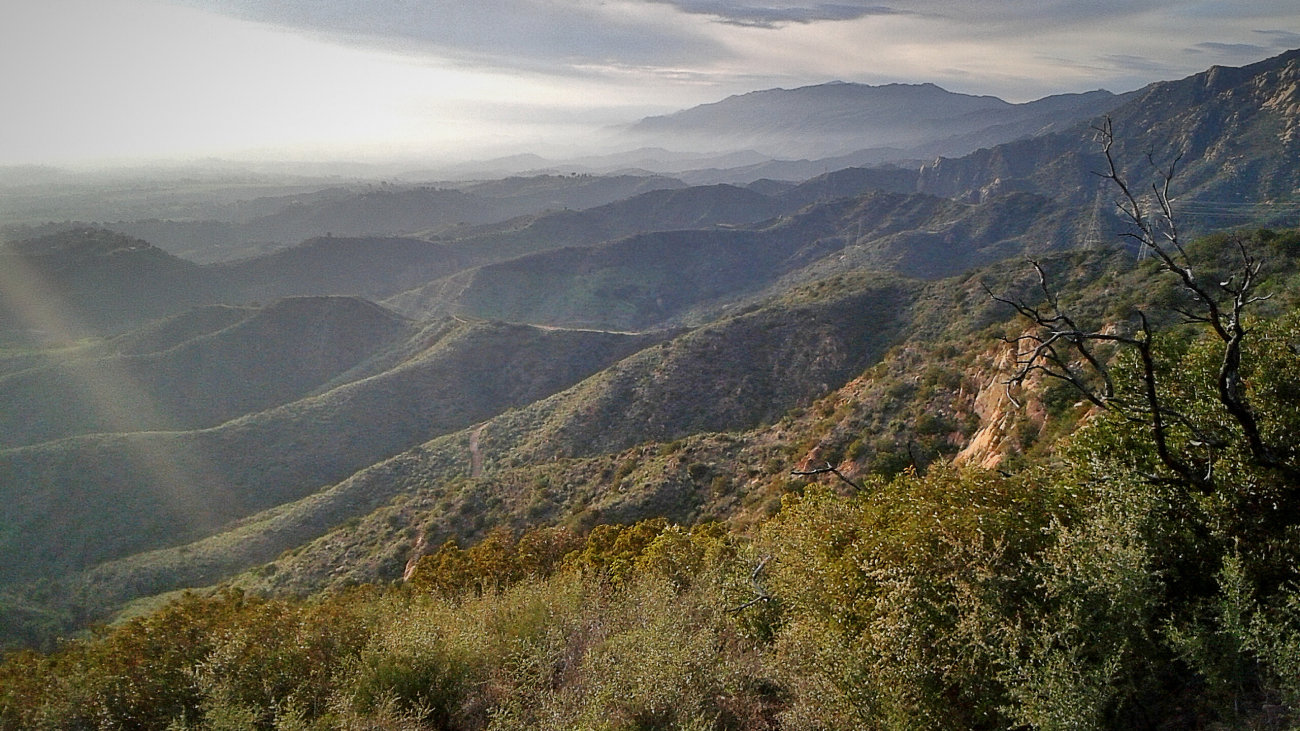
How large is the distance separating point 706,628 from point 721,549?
14.6 ft

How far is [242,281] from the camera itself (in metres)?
114

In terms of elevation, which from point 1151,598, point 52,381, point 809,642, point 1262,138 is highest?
point 1262,138

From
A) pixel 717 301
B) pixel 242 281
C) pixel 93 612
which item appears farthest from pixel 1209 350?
pixel 242 281

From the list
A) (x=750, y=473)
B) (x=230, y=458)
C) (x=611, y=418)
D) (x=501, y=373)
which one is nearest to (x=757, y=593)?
(x=750, y=473)

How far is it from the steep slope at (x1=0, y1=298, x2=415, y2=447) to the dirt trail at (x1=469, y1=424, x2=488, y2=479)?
30545mm

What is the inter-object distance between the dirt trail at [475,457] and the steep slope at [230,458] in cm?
849

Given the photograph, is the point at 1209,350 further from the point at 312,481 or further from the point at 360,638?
the point at 312,481

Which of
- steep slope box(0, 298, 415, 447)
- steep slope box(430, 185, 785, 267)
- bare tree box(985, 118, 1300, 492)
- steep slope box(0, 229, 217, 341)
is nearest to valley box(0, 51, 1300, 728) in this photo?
bare tree box(985, 118, 1300, 492)

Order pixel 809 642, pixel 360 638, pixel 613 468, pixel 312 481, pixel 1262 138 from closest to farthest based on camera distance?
1. pixel 809 642
2. pixel 360 638
3. pixel 613 468
4. pixel 312 481
5. pixel 1262 138

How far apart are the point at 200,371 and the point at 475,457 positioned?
4270cm

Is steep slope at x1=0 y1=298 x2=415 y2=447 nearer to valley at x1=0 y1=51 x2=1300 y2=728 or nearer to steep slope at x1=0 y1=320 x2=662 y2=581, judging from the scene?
valley at x1=0 y1=51 x2=1300 y2=728

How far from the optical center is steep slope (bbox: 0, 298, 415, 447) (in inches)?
2191

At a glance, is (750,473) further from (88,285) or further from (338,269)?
(338,269)

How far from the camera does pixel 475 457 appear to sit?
132 ft
